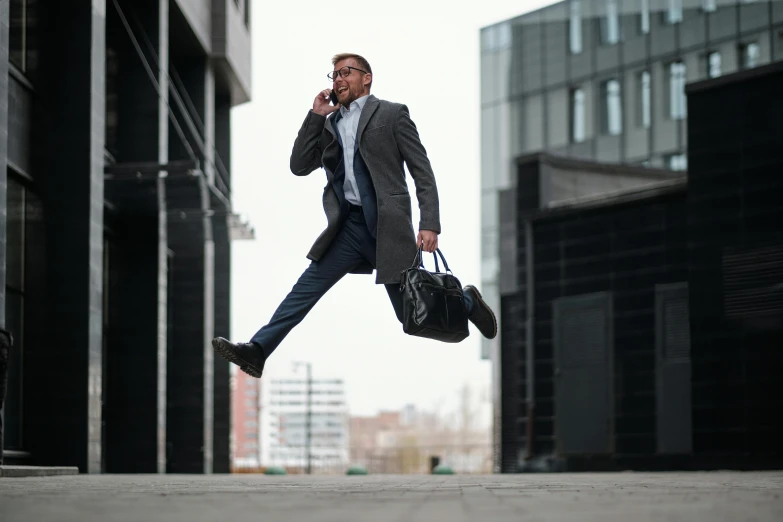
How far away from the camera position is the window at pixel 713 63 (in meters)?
49.6

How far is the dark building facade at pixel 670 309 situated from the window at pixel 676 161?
2420 centimetres

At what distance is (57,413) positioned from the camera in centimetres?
1784

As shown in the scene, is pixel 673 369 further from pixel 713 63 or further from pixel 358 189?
pixel 713 63

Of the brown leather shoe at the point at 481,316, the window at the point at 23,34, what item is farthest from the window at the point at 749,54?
the brown leather shoe at the point at 481,316

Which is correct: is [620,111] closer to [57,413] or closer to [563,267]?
[563,267]

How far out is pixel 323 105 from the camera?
8.14 meters

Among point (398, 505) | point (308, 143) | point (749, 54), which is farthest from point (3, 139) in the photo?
point (749, 54)

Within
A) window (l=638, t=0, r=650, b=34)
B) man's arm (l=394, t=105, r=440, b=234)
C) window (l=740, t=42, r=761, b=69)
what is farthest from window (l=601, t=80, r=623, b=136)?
man's arm (l=394, t=105, r=440, b=234)

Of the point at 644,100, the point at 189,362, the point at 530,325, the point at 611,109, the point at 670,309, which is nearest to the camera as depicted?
the point at 670,309

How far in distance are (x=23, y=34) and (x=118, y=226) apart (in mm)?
5854

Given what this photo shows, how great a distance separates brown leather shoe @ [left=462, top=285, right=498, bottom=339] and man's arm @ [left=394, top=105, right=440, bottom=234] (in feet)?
2.29

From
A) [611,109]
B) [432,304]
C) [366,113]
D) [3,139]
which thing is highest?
[611,109]

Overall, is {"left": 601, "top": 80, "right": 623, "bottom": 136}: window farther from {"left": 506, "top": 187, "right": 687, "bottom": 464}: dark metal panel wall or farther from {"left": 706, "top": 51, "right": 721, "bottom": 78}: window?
{"left": 506, "top": 187, "right": 687, "bottom": 464}: dark metal panel wall

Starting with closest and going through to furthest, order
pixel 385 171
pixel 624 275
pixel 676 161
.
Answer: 1. pixel 385 171
2. pixel 624 275
3. pixel 676 161
